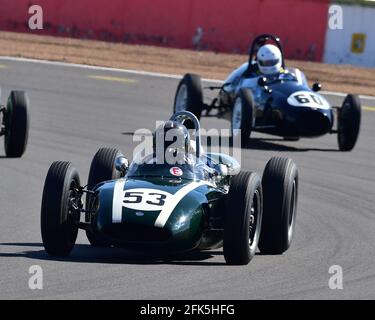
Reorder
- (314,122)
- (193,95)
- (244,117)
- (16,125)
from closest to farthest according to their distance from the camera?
(16,125), (244,117), (314,122), (193,95)

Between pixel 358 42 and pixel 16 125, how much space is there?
17.8 meters

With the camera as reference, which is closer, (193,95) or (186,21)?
(193,95)

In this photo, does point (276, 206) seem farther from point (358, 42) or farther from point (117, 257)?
point (358, 42)

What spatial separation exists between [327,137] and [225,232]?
476 inches

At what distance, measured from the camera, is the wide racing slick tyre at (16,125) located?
16.3 meters

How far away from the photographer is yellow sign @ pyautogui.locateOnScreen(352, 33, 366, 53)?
32.2 meters

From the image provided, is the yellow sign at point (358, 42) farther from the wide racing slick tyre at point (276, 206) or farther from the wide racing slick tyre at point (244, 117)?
the wide racing slick tyre at point (276, 206)

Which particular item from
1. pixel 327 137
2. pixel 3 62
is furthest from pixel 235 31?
pixel 327 137

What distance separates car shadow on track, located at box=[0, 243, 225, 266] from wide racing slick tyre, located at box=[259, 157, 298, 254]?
0.44m

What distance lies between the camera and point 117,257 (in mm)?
10047

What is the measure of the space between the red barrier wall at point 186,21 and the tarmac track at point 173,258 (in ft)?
27.4

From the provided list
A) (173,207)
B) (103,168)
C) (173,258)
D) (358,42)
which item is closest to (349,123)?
(103,168)

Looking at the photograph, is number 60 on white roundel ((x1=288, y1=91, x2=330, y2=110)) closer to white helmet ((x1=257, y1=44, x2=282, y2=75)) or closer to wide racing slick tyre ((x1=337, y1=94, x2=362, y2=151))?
wide racing slick tyre ((x1=337, y1=94, x2=362, y2=151))

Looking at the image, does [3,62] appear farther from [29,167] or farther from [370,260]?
[370,260]
